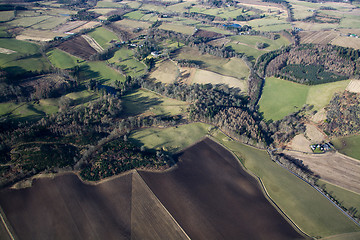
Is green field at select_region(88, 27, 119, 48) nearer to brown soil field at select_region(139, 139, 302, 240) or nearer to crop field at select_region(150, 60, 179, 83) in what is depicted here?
crop field at select_region(150, 60, 179, 83)

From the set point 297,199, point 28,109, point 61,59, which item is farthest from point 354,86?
point 61,59

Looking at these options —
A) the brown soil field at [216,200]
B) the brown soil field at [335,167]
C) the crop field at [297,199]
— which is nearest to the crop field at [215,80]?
the crop field at [297,199]

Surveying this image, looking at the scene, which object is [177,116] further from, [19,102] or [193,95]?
[19,102]

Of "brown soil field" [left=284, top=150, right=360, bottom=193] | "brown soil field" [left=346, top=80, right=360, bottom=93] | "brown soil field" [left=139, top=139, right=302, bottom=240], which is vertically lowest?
"brown soil field" [left=139, top=139, right=302, bottom=240]

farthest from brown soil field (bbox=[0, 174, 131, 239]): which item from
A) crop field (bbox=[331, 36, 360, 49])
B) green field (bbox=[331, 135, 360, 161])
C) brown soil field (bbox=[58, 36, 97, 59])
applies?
crop field (bbox=[331, 36, 360, 49])

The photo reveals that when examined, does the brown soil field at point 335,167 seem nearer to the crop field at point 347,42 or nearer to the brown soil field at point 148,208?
the brown soil field at point 148,208

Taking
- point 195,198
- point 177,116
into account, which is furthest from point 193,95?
point 195,198
